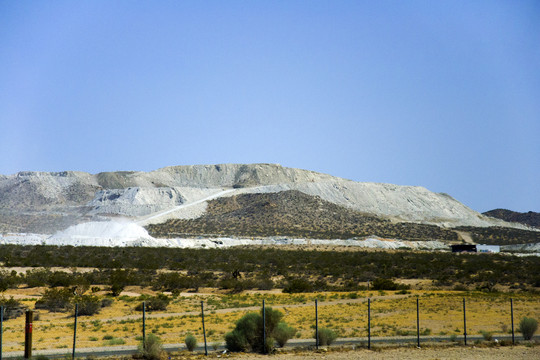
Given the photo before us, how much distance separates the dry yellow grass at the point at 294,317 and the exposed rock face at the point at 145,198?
291 feet

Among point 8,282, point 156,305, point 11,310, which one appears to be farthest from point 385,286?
point 8,282

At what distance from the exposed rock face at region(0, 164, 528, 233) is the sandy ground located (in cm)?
10413

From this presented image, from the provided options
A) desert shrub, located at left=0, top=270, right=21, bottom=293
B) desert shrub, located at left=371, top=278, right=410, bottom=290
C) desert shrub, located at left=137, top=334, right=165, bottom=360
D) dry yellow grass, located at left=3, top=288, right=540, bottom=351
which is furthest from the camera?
desert shrub, located at left=371, top=278, right=410, bottom=290

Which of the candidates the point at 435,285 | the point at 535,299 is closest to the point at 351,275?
the point at 435,285

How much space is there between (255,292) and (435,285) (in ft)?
47.7

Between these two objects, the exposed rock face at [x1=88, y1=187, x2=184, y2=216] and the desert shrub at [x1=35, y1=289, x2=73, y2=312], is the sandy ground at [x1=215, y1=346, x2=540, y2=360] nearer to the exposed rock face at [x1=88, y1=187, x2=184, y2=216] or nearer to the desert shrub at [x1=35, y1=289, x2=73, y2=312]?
the desert shrub at [x1=35, y1=289, x2=73, y2=312]

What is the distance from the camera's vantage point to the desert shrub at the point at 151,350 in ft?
59.7

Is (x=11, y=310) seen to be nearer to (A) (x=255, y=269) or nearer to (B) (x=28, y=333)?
(B) (x=28, y=333)

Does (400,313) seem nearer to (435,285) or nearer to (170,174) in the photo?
(435,285)

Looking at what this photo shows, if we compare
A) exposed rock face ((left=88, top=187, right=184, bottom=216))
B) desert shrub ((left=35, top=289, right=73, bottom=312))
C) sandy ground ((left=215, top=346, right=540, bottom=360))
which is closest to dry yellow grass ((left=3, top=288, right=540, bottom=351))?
desert shrub ((left=35, top=289, right=73, bottom=312))

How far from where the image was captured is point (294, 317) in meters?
28.8

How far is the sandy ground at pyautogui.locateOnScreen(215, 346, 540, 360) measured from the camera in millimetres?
18688

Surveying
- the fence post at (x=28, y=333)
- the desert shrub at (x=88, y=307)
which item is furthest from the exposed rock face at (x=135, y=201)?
the fence post at (x=28, y=333)

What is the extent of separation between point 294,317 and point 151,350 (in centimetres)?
1169
